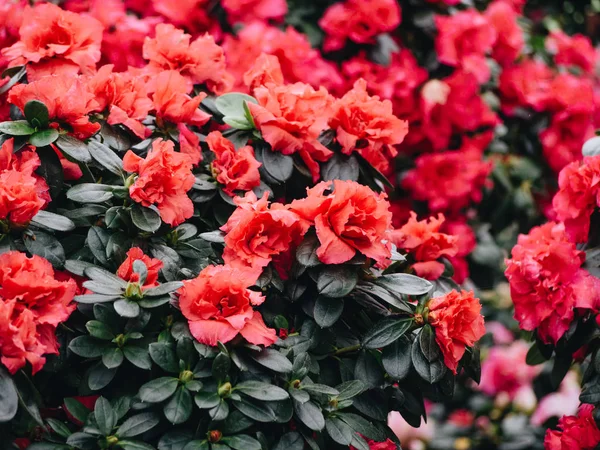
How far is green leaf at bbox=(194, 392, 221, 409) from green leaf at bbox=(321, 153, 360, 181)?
24.9 inches

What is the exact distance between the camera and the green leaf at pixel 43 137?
57.2 inches

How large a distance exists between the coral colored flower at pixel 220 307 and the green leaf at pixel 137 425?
0.51 ft

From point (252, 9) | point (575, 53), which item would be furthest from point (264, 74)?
point (575, 53)

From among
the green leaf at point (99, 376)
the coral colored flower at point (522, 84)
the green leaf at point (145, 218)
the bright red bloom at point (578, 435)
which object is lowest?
the bright red bloom at point (578, 435)

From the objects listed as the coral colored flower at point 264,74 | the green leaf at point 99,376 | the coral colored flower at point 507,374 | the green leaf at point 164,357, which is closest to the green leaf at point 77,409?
the green leaf at point 99,376

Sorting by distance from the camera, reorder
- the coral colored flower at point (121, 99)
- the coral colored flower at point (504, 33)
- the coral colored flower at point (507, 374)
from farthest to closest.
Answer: the coral colored flower at point (507, 374) → the coral colored flower at point (504, 33) → the coral colored flower at point (121, 99)

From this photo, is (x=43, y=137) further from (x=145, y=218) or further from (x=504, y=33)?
(x=504, y=33)

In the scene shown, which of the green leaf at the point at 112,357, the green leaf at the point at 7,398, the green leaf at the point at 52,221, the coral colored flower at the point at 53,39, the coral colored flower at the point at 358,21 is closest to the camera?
the green leaf at the point at 7,398

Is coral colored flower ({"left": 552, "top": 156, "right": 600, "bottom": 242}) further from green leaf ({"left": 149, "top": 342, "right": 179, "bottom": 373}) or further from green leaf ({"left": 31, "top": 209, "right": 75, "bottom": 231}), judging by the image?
green leaf ({"left": 31, "top": 209, "right": 75, "bottom": 231})

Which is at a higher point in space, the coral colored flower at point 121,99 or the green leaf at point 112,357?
the coral colored flower at point 121,99

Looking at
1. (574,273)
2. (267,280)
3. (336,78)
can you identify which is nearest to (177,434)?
(267,280)

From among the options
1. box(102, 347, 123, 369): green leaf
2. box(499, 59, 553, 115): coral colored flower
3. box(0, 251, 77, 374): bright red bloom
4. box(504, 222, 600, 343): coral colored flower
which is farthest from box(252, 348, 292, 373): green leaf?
box(499, 59, 553, 115): coral colored flower

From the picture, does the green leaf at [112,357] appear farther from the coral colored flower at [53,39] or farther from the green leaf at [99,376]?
the coral colored flower at [53,39]

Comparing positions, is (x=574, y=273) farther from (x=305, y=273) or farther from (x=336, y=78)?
(x=336, y=78)
